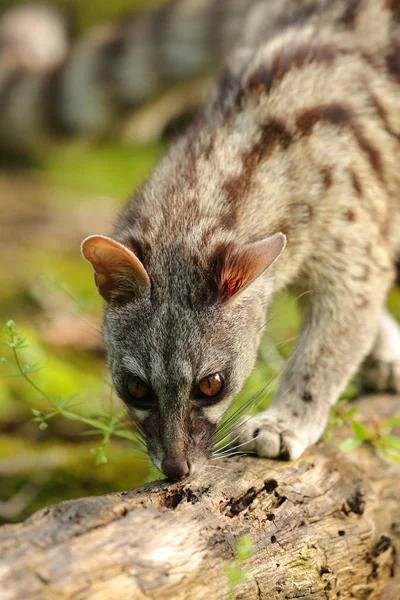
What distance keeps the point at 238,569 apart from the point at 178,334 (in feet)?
3.19

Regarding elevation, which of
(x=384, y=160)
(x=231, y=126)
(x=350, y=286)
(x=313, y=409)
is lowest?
(x=313, y=409)

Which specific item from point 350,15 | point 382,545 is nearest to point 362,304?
point 382,545

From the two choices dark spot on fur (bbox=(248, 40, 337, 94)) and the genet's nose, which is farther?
dark spot on fur (bbox=(248, 40, 337, 94))

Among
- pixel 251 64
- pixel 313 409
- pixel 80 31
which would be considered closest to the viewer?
pixel 313 409

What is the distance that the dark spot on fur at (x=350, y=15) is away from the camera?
466 centimetres

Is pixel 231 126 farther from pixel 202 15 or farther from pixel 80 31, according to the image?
pixel 80 31

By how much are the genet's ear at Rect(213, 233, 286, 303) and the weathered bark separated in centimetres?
73

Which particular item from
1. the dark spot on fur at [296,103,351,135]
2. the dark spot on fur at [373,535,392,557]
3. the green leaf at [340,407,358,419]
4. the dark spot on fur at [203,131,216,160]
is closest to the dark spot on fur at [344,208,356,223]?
the dark spot on fur at [296,103,351,135]

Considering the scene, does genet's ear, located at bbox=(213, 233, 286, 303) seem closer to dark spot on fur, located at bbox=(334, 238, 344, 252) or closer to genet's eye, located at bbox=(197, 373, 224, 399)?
genet's eye, located at bbox=(197, 373, 224, 399)

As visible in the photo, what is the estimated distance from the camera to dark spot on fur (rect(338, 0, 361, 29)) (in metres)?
4.66

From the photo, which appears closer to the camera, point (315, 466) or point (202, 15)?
point (315, 466)

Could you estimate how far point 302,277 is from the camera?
4.14 metres

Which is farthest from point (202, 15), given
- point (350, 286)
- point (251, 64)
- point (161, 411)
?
point (161, 411)

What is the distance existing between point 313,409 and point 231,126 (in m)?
1.49
